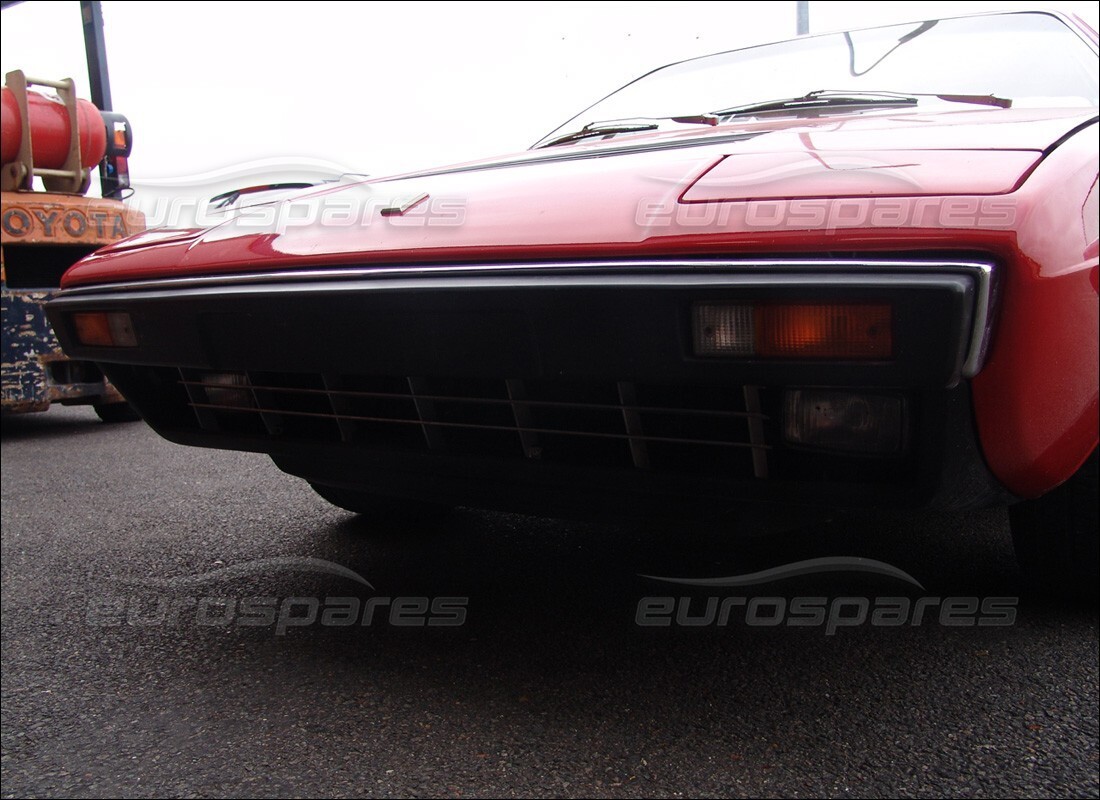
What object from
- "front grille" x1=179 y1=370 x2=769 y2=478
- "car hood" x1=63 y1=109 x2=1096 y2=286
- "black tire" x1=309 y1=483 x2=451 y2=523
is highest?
"car hood" x1=63 y1=109 x2=1096 y2=286

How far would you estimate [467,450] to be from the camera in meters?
1.44

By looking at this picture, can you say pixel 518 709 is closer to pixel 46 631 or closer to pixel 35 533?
pixel 46 631

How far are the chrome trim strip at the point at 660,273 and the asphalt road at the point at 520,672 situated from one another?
62 centimetres

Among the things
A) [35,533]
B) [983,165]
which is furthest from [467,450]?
[35,533]

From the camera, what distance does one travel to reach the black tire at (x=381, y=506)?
2.26 metres

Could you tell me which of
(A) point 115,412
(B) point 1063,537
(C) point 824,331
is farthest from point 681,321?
(A) point 115,412

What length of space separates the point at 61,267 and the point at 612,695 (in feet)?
14.0

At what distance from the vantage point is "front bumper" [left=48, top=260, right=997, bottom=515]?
3.45 ft

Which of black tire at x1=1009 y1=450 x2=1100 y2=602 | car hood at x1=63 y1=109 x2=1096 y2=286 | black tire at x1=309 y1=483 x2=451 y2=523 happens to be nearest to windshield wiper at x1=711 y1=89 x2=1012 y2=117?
car hood at x1=63 y1=109 x2=1096 y2=286

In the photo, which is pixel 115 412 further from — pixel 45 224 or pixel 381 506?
pixel 381 506

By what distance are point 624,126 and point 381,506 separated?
1069mm

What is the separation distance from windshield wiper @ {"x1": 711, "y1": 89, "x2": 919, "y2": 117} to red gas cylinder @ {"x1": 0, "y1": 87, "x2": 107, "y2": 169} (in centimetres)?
384

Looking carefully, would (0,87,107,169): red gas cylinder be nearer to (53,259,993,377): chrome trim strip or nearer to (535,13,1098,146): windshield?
(535,13,1098,146): windshield

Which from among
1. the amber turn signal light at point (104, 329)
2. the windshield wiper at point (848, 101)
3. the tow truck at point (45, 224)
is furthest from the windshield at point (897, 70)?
the tow truck at point (45, 224)
